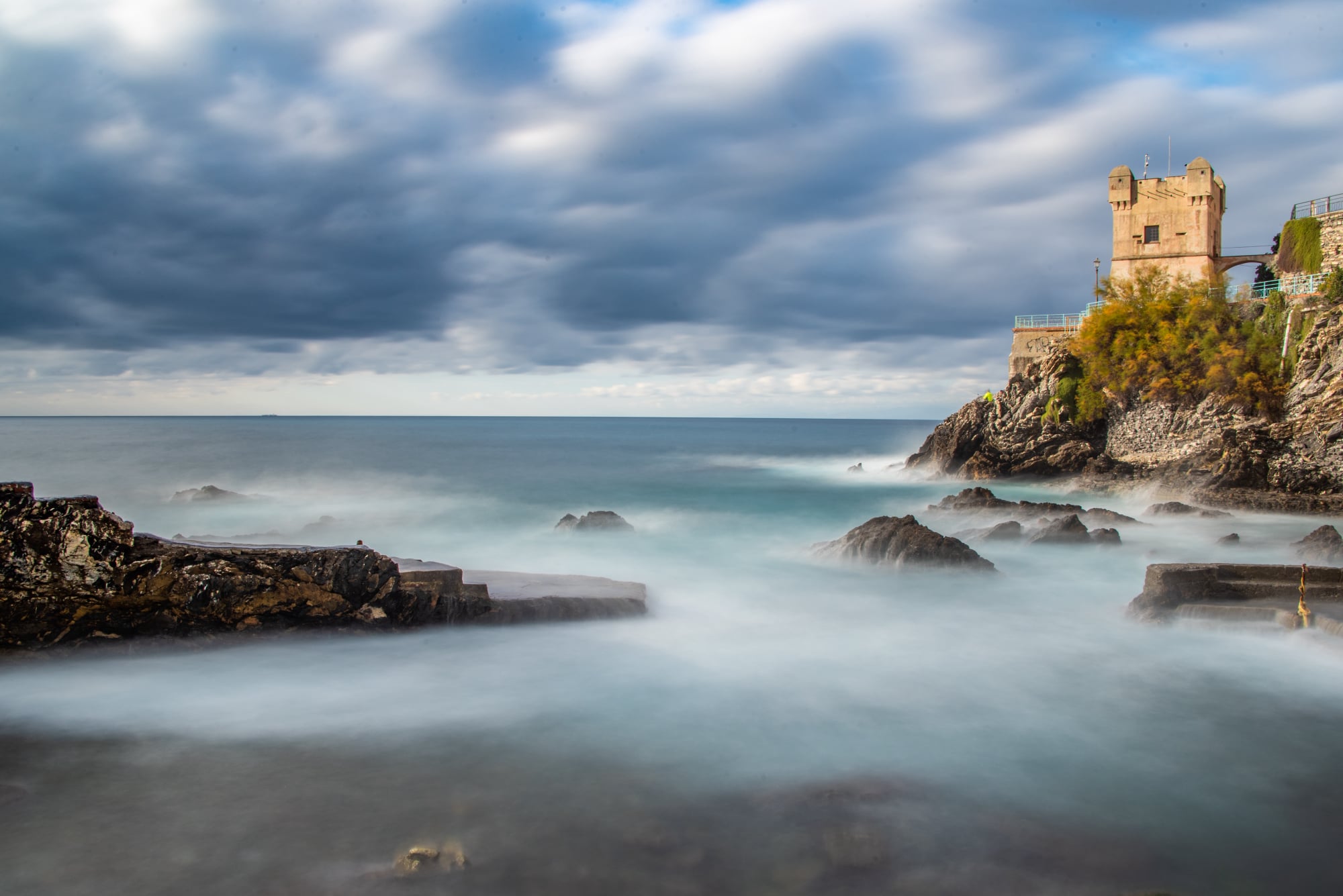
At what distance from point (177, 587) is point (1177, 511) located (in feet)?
68.6

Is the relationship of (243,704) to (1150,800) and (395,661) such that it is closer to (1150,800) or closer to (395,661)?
(395,661)

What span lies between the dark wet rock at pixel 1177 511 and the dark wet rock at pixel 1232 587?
35.2 ft

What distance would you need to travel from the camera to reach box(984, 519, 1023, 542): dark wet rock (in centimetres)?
1642

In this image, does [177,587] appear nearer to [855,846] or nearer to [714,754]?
[714,754]

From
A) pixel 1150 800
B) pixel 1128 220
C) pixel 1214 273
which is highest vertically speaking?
pixel 1128 220

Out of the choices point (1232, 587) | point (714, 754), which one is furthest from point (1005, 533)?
point (714, 754)

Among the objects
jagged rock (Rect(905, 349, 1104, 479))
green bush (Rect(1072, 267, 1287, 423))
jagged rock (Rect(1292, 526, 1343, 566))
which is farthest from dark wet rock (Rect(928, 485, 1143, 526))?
jagged rock (Rect(905, 349, 1104, 479))

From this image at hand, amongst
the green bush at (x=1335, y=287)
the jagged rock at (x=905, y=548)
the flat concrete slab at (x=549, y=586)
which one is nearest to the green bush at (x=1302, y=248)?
the green bush at (x=1335, y=287)

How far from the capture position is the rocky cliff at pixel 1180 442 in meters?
22.4

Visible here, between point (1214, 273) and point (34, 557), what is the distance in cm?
4391

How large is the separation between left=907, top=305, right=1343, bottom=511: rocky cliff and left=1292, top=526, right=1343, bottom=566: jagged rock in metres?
8.45

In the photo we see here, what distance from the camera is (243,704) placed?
6.92m

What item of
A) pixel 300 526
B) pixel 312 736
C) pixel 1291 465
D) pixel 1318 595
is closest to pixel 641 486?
pixel 300 526

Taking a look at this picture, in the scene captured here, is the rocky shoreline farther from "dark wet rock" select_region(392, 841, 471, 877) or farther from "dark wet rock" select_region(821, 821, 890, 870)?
"dark wet rock" select_region(821, 821, 890, 870)
